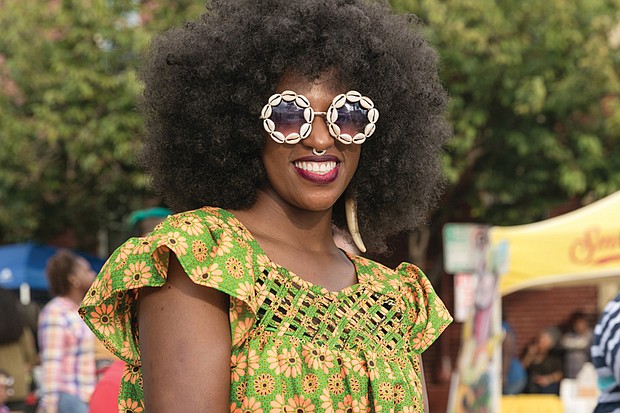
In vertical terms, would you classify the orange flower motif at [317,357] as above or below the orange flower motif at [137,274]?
below

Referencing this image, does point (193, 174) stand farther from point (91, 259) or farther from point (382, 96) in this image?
point (91, 259)

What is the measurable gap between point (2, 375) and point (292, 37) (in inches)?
185

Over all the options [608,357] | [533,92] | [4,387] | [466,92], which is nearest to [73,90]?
[466,92]

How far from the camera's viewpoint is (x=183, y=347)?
2213 mm

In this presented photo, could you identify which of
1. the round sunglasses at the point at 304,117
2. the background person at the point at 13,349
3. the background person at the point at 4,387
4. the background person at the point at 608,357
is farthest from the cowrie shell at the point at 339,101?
the background person at the point at 13,349

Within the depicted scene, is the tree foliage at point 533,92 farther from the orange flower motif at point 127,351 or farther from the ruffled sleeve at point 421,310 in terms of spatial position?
the orange flower motif at point 127,351

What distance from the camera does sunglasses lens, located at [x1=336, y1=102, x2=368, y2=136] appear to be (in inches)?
99.3

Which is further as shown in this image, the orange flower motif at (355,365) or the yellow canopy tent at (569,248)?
the yellow canopy tent at (569,248)

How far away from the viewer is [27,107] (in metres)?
13.2

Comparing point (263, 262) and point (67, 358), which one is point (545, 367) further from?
point (263, 262)

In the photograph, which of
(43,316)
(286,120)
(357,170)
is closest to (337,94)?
(286,120)

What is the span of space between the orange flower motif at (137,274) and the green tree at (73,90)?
9.62 m

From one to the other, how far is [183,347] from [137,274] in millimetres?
180

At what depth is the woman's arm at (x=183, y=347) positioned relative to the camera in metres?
2.21
